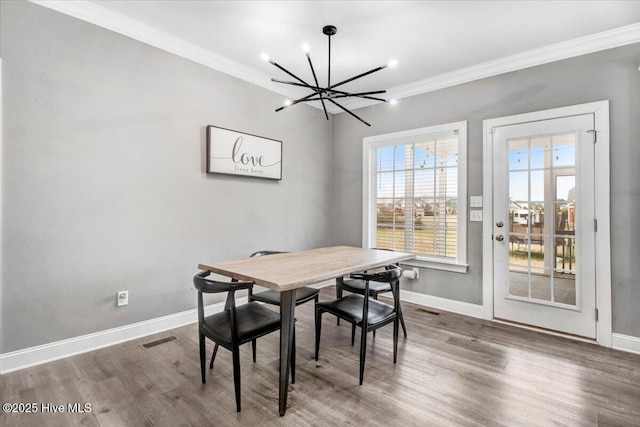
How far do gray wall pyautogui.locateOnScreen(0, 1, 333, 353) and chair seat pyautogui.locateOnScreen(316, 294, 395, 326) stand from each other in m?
1.56

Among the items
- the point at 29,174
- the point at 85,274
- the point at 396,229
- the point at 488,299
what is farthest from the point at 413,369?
the point at 29,174

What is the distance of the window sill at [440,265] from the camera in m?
3.49

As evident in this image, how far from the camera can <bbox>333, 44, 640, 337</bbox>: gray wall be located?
2.60m

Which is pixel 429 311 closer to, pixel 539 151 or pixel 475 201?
pixel 475 201

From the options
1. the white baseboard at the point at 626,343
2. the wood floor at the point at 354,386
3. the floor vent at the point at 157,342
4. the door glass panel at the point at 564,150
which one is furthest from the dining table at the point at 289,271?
the white baseboard at the point at 626,343

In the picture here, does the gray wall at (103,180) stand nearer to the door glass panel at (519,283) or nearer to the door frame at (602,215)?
the door glass panel at (519,283)

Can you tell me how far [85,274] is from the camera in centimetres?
244

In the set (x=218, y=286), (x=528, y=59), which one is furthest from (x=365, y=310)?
(x=528, y=59)

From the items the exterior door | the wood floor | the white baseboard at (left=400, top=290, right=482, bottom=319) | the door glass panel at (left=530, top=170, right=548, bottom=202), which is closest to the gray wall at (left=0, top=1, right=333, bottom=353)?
the wood floor

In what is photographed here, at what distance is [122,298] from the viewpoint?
263cm

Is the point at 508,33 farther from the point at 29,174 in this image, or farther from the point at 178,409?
the point at 29,174

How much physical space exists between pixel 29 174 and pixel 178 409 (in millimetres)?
1940

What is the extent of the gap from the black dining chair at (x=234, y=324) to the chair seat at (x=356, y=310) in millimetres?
455

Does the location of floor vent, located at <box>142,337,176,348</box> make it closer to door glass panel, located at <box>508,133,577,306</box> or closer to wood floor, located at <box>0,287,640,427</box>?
wood floor, located at <box>0,287,640,427</box>
